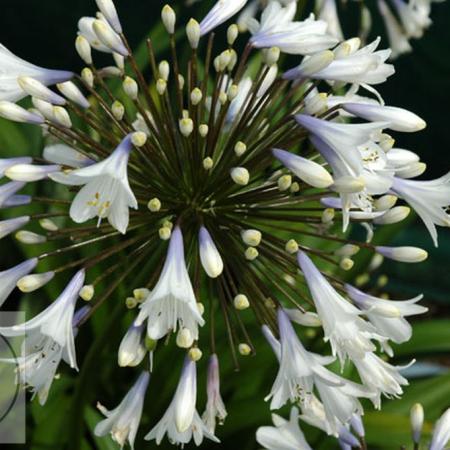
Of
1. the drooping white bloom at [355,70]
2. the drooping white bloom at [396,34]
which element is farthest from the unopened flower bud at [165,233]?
the drooping white bloom at [396,34]

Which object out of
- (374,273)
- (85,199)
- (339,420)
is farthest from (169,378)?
(374,273)

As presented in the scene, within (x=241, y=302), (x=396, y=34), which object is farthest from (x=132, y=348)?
(x=396, y=34)

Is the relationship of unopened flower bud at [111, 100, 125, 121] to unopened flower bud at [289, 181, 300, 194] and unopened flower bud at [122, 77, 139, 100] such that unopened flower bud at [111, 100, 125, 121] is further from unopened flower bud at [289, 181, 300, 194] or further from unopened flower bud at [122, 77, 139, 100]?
unopened flower bud at [289, 181, 300, 194]

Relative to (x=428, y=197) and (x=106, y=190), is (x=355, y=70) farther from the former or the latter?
(x=106, y=190)

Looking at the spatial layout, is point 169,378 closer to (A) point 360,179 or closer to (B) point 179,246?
(B) point 179,246

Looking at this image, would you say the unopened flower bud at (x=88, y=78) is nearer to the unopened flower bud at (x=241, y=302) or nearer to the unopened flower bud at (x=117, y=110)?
the unopened flower bud at (x=117, y=110)

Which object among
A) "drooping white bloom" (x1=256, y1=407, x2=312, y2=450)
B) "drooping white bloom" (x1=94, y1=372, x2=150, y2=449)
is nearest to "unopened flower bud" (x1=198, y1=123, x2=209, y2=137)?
"drooping white bloom" (x1=94, y1=372, x2=150, y2=449)

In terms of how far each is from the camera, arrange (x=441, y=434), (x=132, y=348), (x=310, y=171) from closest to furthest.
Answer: (x=310, y=171), (x=132, y=348), (x=441, y=434)
